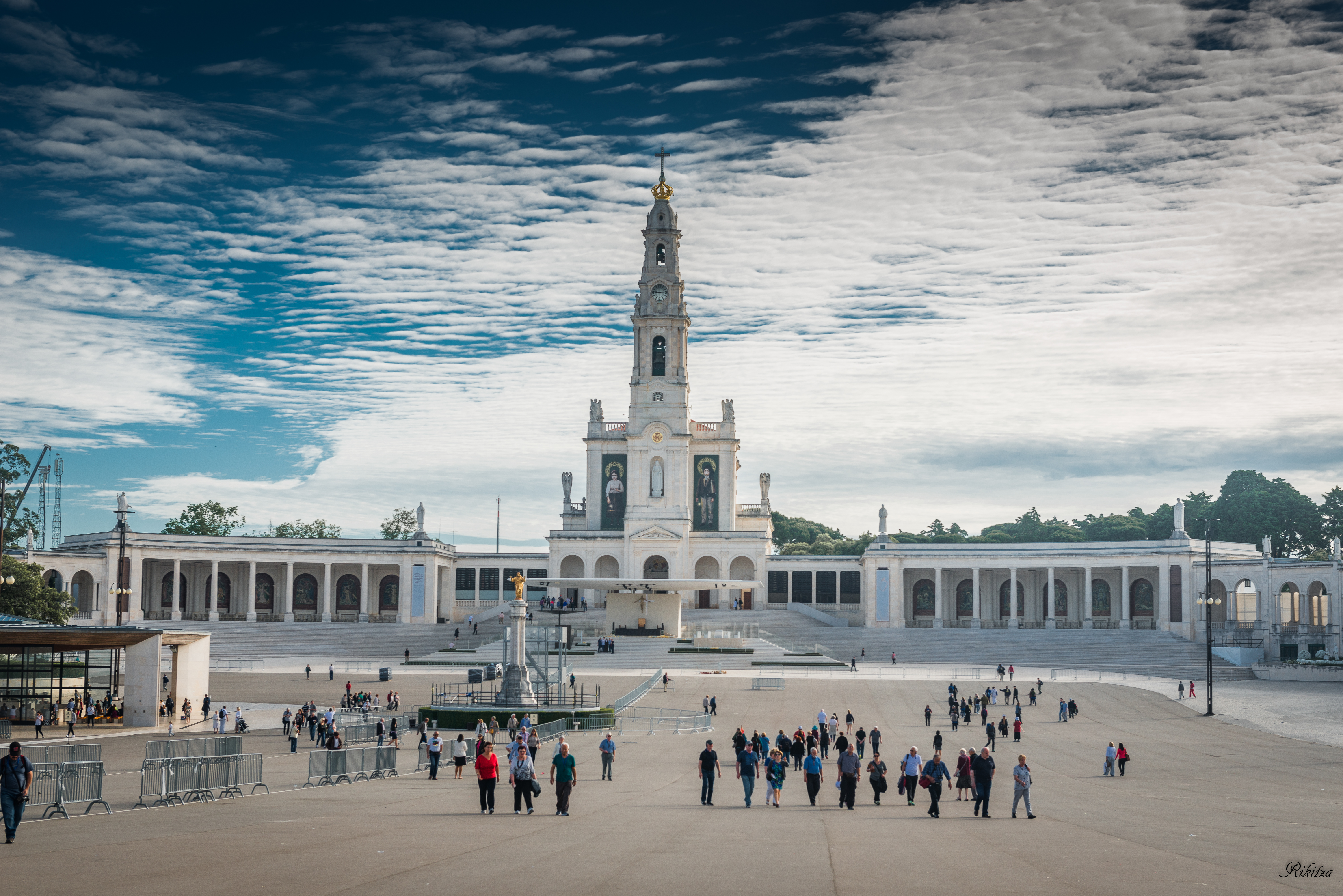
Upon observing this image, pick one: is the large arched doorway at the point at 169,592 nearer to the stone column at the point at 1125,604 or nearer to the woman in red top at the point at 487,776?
the stone column at the point at 1125,604

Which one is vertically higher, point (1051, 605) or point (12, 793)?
point (12, 793)

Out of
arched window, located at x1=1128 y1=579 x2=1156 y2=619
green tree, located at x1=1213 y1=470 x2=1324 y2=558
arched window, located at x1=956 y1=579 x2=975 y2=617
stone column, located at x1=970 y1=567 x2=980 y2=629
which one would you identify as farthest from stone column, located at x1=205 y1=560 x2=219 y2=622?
green tree, located at x1=1213 y1=470 x2=1324 y2=558

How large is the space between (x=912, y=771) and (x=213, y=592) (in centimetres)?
8147

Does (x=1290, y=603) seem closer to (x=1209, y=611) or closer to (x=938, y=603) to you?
(x=938, y=603)

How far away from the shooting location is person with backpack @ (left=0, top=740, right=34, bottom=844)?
1695 cm

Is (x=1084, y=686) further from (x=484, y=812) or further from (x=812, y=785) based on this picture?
(x=484, y=812)

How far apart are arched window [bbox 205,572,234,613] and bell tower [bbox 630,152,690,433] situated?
117 feet

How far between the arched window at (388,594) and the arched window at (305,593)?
17.4ft

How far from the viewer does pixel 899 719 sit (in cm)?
4800

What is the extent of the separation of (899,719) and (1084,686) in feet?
52.1

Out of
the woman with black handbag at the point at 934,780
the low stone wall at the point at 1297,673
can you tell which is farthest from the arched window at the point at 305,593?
the woman with black handbag at the point at 934,780

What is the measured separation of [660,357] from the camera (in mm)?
105500

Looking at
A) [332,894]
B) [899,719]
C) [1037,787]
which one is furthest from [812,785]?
[899,719]

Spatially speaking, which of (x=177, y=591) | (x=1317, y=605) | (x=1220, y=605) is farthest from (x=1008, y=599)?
(x=177, y=591)
